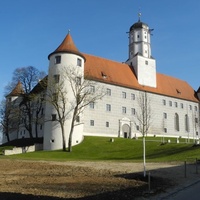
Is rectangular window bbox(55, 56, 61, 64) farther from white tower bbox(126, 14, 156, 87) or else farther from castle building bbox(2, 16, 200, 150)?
white tower bbox(126, 14, 156, 87)

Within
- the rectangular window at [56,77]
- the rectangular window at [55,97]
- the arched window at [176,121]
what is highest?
the rectangular window at [56,77]

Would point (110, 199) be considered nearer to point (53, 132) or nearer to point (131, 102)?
point (53, 132)

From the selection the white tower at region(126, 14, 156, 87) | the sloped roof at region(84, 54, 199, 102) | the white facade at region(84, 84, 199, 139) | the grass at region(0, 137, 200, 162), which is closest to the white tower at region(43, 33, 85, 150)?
the grass at region(0, 137, 200, 162)

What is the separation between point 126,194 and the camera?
400 inches

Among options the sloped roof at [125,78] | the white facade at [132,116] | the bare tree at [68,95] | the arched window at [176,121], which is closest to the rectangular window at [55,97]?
the bare tree at [68,95]

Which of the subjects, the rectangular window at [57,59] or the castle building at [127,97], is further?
the rectangular window at [57,59]

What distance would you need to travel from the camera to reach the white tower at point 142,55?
197ft

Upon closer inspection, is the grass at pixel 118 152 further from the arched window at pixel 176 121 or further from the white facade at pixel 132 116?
the arched window at pixel 176 121

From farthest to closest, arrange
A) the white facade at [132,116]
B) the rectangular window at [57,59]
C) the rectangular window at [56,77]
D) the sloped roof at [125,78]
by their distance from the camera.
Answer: the sloped roof at [125,78]
the white facade at [132,116]
the rectangular window at [57,59]
the rectangular window at [56,77]

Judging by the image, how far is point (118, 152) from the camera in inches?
1422

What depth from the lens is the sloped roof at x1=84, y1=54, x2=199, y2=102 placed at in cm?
5325

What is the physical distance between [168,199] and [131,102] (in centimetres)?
4640

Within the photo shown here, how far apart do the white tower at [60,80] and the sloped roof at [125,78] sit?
4116 mm

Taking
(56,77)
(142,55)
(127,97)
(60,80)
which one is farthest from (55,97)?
(142,55)
